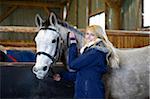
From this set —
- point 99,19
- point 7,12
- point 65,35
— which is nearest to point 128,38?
point 65,35

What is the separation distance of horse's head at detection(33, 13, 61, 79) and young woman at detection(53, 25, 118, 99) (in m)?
0.14

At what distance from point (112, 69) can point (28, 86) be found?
3.07 feet

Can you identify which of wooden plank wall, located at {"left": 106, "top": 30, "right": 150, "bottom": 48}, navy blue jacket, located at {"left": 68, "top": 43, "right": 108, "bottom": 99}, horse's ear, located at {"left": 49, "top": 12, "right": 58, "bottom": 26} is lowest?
navy blue jacket, located at {"left": 68, "top": 43, "right": 108, "bottom": 99}

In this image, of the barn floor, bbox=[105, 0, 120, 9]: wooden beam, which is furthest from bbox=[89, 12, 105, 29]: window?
the barn floor

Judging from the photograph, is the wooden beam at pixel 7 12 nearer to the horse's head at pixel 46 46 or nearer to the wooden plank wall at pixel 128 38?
the wooden plank wall at pixel 128 38

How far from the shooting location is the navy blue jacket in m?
2.23

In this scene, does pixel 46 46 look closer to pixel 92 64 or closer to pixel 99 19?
pixel 92 64

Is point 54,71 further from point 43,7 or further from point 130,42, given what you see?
point 43,7

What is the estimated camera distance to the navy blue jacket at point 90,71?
2234 mm

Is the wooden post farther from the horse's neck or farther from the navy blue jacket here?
the navy blue jacket

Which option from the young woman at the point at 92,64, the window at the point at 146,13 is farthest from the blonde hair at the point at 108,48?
the window at the point at 146,13

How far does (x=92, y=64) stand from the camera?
7.36ft

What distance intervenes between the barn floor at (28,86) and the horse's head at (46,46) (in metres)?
0.60

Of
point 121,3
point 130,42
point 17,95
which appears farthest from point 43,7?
point 17,95
